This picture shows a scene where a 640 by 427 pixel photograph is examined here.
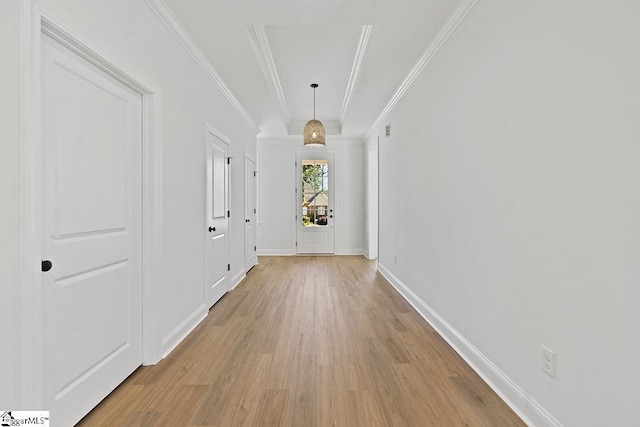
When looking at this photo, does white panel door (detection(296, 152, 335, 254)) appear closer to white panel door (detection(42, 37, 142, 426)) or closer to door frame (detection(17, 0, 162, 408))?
white panel door (detection(42, 37, 142, 426))

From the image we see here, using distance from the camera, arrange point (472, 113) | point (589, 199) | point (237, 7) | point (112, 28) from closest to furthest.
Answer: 1. point (589, 199)
2. point (112, 28)
3. point (472, 113)
4. point (237, 7)

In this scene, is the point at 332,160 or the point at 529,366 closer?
the point at 529,366

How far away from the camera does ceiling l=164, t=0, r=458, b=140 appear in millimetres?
2439

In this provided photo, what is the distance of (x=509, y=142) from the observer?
6.02ft

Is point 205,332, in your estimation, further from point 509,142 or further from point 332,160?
A: point 332,160

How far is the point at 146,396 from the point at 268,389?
0.69 meters

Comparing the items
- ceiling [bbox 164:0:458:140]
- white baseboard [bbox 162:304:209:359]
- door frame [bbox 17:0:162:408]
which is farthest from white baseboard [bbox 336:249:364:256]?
door frame [bbox 17:0:162:408]

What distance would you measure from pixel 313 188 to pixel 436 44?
15.7ft

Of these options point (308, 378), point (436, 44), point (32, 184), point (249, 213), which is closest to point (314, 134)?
point (249, 213)

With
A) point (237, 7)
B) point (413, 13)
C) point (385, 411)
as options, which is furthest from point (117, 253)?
point (413, 13)

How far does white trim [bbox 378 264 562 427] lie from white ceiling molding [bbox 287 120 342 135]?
14.6 feet

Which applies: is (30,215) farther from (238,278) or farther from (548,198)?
(238,278)

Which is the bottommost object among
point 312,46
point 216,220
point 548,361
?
point 548,361

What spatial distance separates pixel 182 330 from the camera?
106 inches
